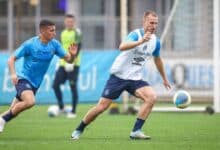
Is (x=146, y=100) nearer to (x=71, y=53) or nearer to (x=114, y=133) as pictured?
(x=114, y=133)

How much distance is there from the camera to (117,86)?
14.4 m

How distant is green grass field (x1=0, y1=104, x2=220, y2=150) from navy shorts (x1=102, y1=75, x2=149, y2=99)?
0.74 metres

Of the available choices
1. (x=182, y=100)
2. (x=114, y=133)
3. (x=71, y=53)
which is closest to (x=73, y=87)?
(x=114, y=133)

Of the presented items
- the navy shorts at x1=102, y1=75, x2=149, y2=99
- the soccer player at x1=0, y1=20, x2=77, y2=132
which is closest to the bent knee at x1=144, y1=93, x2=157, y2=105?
the navy shorts at x1=102, y1=75, x2=149, y2=99

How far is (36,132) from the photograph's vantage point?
15859 millimetres

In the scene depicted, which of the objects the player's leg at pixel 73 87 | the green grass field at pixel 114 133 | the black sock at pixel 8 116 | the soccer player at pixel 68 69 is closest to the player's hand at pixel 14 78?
the black sock at pixel 8 116

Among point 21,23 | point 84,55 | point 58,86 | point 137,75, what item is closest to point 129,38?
point 137,75

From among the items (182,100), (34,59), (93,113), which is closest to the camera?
(93,113)

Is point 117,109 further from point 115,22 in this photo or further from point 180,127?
point 115,22

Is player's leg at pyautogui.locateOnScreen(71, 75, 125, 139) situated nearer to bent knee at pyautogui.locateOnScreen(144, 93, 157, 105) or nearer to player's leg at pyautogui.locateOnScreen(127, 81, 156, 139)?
player's leg at pyautogui.locateOnScreen(127, 81, 156, 139)

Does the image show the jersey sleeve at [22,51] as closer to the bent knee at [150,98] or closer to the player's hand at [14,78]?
the player's hand at [14,78]

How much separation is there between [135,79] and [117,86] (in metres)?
0.35

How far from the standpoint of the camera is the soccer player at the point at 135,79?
14164 mm

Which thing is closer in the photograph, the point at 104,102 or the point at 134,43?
the point at 134,43
